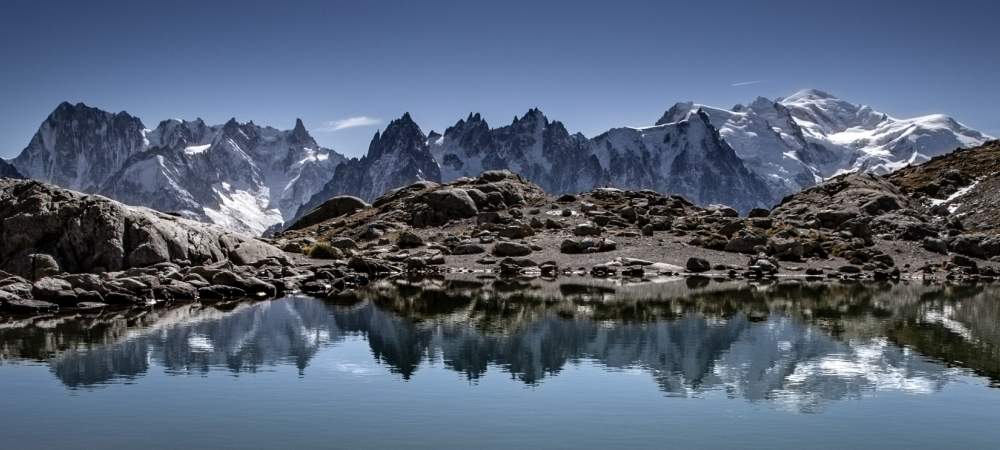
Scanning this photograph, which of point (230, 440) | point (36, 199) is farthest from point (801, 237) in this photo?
point (230, 440)

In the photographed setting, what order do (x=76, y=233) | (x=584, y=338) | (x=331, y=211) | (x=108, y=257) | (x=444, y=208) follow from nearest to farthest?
(x=584, y=338) → (x=108, y=257) → (x=76, y=233) → (x=444, y=208) → (x=331, y=211)

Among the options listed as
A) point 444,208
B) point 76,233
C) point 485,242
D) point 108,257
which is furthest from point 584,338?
point 444,208

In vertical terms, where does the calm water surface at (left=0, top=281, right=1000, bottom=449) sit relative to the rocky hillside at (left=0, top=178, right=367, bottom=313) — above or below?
below

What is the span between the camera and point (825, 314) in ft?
170

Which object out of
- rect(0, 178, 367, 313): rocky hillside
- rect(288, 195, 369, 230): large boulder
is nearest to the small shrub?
rect(0, 178, 367, 313): rocky hillside

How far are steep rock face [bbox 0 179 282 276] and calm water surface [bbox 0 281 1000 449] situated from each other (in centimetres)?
1150

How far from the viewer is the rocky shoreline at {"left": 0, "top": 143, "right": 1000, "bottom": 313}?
60.5 m

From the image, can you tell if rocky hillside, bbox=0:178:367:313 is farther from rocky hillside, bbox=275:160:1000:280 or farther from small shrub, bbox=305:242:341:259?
rocky hillside, bbox=275:160:1000:280

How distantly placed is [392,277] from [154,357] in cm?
4496

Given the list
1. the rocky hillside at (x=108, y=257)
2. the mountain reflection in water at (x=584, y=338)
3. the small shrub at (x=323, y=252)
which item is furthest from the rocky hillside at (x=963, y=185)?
the rocky hillside at (x=108, y=257)

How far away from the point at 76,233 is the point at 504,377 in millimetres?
42680

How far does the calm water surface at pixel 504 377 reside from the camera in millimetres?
23484

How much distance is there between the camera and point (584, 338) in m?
41.7

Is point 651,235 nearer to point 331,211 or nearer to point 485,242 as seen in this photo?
point 485,242
